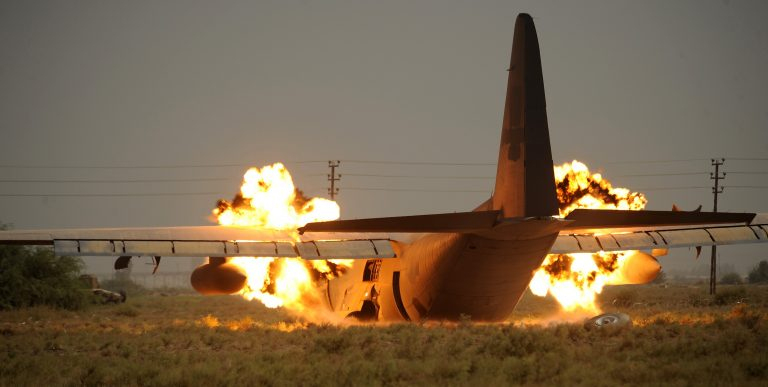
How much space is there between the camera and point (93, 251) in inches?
867

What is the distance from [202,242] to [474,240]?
7.29 meters

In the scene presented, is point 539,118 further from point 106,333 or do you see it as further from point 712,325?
point 106,333

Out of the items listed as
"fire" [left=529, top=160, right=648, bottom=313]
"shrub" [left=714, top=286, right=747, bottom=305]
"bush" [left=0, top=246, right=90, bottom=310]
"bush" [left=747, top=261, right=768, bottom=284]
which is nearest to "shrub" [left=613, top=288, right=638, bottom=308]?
"shrub" [left=714, top=286, right=747, bottom=305]

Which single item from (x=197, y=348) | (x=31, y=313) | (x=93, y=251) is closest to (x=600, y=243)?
(x=197, y=348)

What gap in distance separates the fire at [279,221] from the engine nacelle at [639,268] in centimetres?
924

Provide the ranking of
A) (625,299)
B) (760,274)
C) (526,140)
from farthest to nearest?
(760,274)
(625,299)
(526,140)

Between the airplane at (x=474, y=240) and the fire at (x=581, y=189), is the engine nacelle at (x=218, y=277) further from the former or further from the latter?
the fire at (x=581, y=189)

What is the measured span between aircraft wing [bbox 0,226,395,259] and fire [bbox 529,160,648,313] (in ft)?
25.1

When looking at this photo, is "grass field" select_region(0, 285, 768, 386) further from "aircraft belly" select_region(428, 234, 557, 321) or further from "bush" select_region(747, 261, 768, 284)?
"bush" select_region(747, 261, 768, 284)

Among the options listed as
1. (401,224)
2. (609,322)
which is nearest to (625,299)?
(609,322)

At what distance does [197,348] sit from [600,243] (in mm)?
12005

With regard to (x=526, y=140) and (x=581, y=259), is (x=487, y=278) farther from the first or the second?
(x=581, y=259)

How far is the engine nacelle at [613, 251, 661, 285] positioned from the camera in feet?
92.3

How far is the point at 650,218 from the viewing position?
20.2 m
